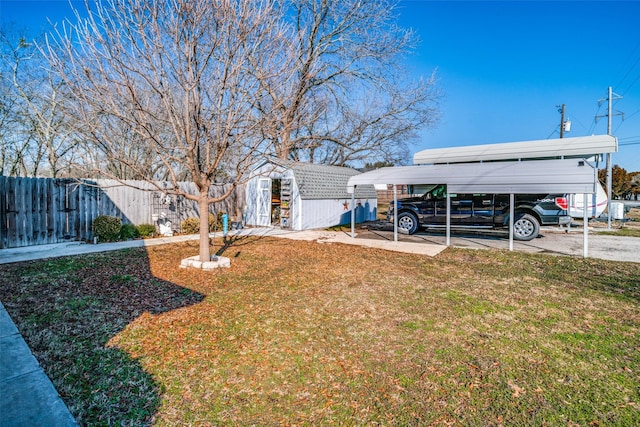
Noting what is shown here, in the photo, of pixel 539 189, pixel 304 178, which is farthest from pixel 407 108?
pixel 539 189

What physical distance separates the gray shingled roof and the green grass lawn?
274 inches

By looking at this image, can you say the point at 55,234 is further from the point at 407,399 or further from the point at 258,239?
the point at 407,399

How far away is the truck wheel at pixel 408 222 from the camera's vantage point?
467 inches

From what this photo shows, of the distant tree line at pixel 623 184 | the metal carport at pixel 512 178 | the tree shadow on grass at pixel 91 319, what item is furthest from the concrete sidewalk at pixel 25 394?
the distant tree line at pixel 623 184

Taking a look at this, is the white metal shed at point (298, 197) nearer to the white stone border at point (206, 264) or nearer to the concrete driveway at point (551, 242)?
the concrete driveway at point (551, 242)

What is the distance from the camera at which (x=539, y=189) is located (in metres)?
8.26

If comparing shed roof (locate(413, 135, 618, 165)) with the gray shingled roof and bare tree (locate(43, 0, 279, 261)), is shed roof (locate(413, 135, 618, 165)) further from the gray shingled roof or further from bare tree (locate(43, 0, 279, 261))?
bare tree (locate(43, 0, 279, 261))

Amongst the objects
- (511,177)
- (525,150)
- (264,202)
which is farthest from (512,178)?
(264,202)

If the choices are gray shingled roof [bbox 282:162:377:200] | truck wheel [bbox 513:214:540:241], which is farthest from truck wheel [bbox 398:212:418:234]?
gray shingled roof [bbox 282:162:377:200]

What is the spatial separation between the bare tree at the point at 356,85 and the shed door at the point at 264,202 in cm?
176

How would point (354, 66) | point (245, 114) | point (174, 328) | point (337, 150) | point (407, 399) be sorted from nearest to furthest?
point (407, 399), point (174, 328), point (245, 114), point (354, 66), point (337, 150)

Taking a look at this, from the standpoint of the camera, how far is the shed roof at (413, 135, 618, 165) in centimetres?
1325

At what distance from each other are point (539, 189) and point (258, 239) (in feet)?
26.5

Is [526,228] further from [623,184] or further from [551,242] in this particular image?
[623,184]
